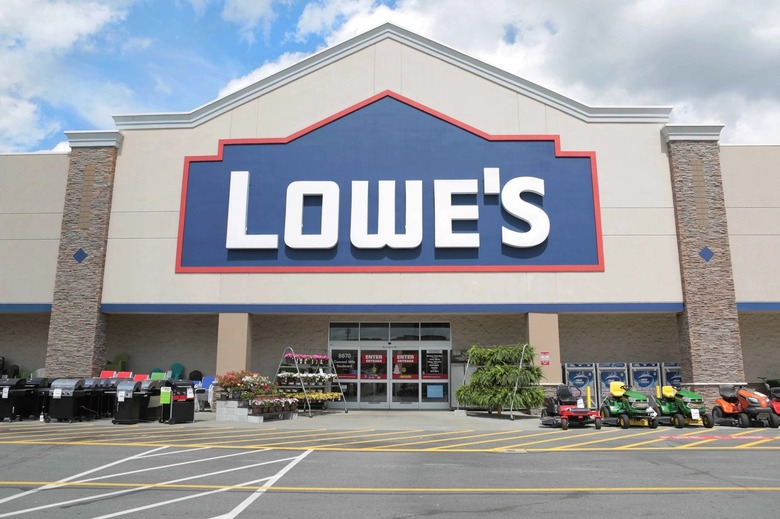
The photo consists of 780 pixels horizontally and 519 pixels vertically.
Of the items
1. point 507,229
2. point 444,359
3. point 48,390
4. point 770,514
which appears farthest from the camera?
point 444,359

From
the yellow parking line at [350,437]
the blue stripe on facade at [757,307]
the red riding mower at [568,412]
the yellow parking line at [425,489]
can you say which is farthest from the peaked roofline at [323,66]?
the yellow parking line at [425,489]

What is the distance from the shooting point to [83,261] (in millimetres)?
21688

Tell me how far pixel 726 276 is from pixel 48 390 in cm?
2252

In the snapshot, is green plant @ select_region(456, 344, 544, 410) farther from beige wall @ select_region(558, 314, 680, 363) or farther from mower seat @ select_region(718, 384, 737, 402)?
mower seat @ select_region(718, 384, 737, 402)

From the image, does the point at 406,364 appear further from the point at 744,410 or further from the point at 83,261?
the point at 83,261

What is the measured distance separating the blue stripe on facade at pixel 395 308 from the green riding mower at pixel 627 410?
164 inches

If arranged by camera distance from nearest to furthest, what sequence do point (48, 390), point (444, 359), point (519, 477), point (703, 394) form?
1. point (519, 477)
2. point (48, 390)
3. point (703, 394)
4. point (444, 359)

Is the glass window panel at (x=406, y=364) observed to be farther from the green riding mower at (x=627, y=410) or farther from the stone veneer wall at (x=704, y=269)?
the stone veneer wall at (x=704, y=269)

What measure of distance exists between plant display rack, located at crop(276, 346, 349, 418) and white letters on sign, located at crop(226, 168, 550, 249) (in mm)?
4155

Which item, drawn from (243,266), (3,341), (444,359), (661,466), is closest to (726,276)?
(444,359)

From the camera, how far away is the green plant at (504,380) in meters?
18.7

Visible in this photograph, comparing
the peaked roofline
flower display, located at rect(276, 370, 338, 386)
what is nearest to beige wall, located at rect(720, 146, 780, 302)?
the peaked roofline

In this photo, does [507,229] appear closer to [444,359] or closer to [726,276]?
[444,359]

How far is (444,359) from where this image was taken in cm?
2270
